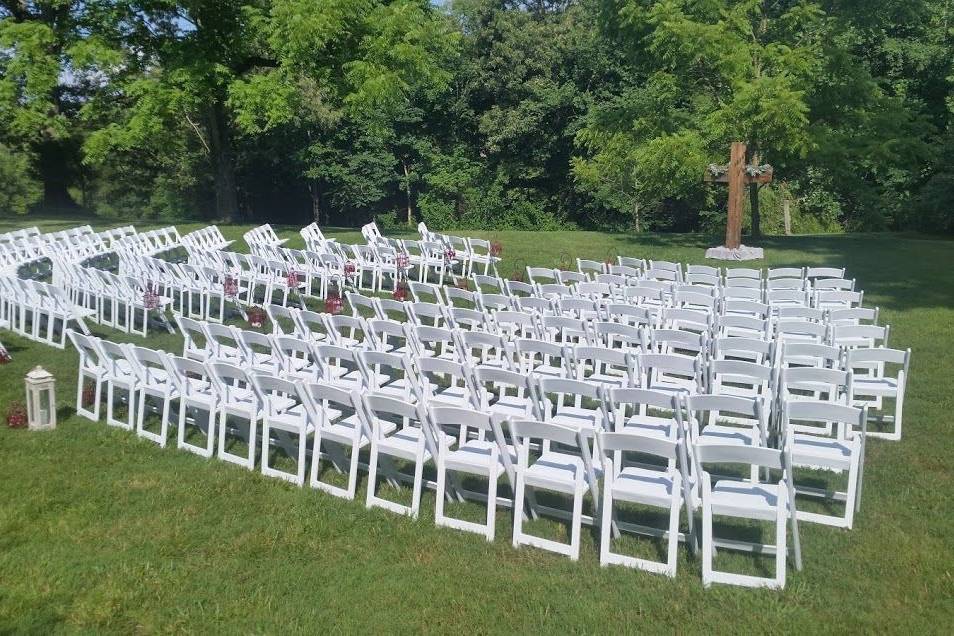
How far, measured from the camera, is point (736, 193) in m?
19.7

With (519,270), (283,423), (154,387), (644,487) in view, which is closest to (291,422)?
(283,423)

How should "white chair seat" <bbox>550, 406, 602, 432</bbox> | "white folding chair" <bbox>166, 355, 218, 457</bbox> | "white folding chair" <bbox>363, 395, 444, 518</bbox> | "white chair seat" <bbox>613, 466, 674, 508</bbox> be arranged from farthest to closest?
"white folding chair" <bbox>166, 355, 218, 457</bbox> < "white chair seat" <bbox>550, 406, 602, 432</bbox> < "white folding chair" <bbox>363, 395, 444, 518</bbox> < "white chair seat" <bbox>613, 466, 674, 508</bbox>

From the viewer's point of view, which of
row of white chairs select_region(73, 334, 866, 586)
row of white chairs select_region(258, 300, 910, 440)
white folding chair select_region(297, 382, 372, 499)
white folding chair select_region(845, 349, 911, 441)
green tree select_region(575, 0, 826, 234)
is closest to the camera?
row of white chairs select_region(73, 334, 866, 586)

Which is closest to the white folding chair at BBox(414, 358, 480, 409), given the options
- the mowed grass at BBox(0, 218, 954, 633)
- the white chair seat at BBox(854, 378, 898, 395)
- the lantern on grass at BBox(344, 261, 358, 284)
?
the mowed grass at BBox(0, 218, 954, 633)

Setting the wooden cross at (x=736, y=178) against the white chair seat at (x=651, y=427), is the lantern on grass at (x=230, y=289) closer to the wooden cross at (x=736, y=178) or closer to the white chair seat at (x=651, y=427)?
the white chair seat at (x=651, y=427)

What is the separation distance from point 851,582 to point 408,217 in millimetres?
33342

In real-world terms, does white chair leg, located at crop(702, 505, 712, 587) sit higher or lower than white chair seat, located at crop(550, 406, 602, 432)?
lower

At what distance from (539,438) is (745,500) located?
1672 millimetres

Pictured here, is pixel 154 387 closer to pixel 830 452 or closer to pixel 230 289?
pixel 230 289

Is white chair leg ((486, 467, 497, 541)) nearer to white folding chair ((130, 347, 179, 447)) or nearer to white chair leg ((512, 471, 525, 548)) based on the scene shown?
white chair leg ((512, 471, 525, 548))

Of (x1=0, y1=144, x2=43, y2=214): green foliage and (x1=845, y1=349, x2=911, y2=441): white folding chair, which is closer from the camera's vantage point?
(x1=845, y1=349, x2=911, y2=441): white folding chair

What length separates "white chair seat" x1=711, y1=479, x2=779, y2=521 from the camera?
4.93 m

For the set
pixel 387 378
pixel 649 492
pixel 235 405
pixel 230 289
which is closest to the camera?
pixel 649 492

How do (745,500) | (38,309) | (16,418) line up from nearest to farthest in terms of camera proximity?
(745,500) → (16,418) → (38,309)
